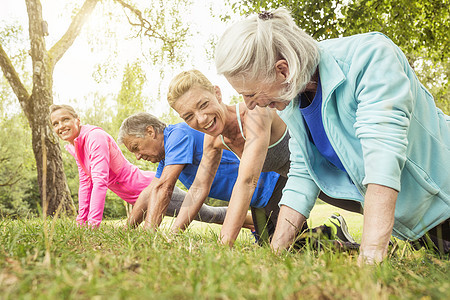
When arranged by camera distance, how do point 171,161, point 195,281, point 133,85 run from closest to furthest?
1. point 195,281
2. point 171,161
3. point 133,85

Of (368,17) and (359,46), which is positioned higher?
(368,17)

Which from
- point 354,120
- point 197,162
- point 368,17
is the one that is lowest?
point 197,162

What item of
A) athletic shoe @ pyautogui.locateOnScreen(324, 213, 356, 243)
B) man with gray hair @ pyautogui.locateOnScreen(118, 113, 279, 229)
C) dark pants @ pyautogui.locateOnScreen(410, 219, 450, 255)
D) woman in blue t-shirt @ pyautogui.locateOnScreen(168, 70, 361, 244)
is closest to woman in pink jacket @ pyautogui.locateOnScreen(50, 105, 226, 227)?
man with gray hair @ pyautogui.locateOnScreen(118, 113, 279, 229)

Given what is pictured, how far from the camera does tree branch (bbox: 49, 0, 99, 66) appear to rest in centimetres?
1133

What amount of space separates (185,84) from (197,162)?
4.51 ft

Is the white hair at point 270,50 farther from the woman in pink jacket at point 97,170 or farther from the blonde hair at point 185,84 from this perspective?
the woman in pink jacket at point 97,170

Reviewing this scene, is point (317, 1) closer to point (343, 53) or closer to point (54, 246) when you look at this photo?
point (343, 53)

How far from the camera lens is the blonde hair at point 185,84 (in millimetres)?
3699

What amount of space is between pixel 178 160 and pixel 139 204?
3.86ft

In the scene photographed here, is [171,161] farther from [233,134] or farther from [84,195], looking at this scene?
[84,195]

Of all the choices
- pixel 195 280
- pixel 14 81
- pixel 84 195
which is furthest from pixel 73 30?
pixel 195 280

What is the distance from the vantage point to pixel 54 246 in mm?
2062

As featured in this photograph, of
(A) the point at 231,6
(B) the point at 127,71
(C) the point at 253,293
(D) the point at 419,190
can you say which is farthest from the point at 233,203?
(B) the point at 127,71

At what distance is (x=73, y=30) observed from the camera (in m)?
12.0
